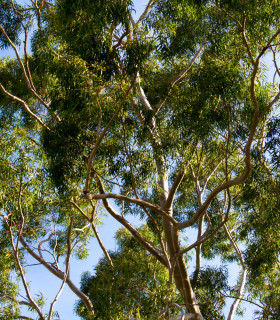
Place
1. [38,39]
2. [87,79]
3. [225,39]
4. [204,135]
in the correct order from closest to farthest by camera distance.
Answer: [87,79] < [204,135] < [225,39] < [38,39]

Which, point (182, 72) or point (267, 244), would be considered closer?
point (182, 72)

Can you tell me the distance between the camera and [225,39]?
6277 millimetres

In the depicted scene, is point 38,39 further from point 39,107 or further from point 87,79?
point 87,79

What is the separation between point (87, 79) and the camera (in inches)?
196

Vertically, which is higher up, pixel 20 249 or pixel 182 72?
pixel 182 72

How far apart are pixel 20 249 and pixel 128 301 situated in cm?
288

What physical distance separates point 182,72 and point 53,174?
2281mm

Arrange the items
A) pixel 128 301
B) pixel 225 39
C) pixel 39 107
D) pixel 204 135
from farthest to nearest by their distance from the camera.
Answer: pixel 39 107, pixel 225 39, pixel 204 135, pixel 128 301

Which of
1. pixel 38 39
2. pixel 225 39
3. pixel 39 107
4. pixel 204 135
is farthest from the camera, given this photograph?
pixel 39 107

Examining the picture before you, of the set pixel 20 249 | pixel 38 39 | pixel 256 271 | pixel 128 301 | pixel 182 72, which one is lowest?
pixel 128 301

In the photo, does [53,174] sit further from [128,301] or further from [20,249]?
[20,249]

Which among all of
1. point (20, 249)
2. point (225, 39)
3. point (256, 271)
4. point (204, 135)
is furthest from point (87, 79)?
point (256, 271)

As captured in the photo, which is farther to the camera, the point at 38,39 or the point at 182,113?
the point at 38,39

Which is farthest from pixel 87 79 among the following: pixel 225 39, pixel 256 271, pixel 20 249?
pixel 256 271
